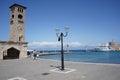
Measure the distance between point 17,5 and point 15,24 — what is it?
570 cm

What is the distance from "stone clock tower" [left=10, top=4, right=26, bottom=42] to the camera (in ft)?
123

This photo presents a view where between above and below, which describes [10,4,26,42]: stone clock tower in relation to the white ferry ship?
above

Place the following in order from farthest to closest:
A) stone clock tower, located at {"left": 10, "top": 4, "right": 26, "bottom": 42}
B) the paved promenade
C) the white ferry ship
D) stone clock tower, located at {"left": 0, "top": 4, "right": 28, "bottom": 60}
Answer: the white ferry ship, stone clock tower, located at {"left": 10, "top": 4, "right": 26, "bottom": 42}, stone clock tower, located at {"left": 0, "top": 4, "right": 28, "bottom": 60}, the paved promenade

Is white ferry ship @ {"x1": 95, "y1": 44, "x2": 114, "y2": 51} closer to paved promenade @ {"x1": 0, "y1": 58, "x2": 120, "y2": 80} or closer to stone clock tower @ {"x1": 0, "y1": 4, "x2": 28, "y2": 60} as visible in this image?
stone clock tower @ {"x1": 0, "y1": 4, "x2": 28, "y2": 60}

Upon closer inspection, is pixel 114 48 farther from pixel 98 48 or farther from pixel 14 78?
pixel 14 78

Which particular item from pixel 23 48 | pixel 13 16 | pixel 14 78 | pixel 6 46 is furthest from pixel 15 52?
pixel 14 78

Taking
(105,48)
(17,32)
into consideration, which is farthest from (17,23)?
(105,48)

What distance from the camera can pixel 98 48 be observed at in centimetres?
16188

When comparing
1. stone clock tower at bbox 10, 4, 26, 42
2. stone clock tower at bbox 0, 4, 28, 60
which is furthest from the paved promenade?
stone clock tower at bbox 10, 4, 26, 42

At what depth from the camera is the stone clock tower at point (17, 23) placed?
37.4 m

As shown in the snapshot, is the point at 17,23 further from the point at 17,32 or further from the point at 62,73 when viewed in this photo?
the point at 62,73

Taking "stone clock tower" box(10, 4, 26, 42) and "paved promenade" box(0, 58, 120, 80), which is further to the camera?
"stone clock tower" box(10, 4, 26, 42)

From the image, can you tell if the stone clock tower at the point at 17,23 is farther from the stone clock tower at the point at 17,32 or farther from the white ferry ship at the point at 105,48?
the white ferry ship at the point at 105,48

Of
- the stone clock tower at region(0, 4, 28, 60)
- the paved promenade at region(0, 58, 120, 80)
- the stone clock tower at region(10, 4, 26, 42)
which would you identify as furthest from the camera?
the stone clock tower at region(10, 4, 26, 42)
